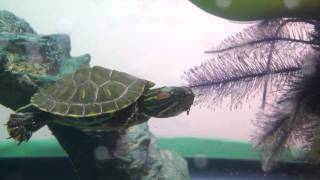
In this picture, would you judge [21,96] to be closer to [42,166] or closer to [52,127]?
[52,127]

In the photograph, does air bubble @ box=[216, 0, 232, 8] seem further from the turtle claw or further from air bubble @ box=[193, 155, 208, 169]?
air bubble @ box=[193, 155, 208, 169]

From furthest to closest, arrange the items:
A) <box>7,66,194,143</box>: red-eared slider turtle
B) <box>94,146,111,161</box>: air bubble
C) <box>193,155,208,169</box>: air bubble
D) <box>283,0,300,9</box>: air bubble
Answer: <box>193,155,208,169</box>: air bubble
<box>94,146,111,161</box>: air bubble
<box>7,66,194,143</box>: red-eared slider turtle
<box>283,0,300,9</box>: air bubble

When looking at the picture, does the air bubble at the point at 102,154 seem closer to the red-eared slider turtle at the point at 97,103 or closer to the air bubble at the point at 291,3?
the red-eared slider turtle at the point at 97,103

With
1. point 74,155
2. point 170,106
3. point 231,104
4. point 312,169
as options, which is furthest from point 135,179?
point 312,169

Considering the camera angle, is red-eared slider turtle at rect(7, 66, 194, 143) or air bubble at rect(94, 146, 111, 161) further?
air bubble at rect(94, 146, 111, 161)

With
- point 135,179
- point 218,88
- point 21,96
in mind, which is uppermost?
point 218,88

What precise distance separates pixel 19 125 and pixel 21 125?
0.01 meters

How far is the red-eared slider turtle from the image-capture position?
2.22 meters

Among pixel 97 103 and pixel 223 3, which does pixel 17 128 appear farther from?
pixel 223 3

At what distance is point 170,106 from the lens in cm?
234

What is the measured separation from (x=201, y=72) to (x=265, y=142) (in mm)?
679

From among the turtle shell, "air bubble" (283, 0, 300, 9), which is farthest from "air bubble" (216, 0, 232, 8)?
the turtle shell

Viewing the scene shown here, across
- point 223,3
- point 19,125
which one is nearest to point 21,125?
point 19,125

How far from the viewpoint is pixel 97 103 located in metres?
2.26
